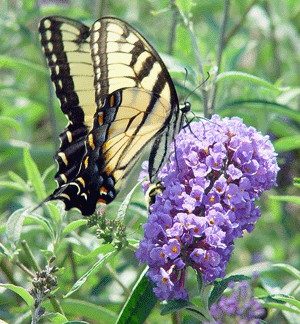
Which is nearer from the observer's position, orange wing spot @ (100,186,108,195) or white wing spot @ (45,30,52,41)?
orange wing spot @ (100,186,108,195)

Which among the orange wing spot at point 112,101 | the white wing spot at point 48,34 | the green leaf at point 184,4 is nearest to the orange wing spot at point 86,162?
the orange wing spot at point 112,101

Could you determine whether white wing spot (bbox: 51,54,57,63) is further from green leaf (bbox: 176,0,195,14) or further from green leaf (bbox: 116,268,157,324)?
green leaf (bbox: 116,268,157,324)

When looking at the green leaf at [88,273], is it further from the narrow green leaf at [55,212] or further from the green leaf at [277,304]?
the green leaf at [277,304]

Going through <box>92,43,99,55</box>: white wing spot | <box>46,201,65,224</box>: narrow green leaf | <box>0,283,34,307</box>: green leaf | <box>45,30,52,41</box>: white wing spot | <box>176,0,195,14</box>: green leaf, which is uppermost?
<box>176,0,195,14</box>: green leaf

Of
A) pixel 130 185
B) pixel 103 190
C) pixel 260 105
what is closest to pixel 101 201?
pixel 103 190

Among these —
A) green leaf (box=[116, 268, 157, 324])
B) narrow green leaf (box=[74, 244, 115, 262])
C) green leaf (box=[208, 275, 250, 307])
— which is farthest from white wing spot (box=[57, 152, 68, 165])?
green leaf (box=[208, 275, 250, 307])

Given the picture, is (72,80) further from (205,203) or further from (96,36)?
(205,203)

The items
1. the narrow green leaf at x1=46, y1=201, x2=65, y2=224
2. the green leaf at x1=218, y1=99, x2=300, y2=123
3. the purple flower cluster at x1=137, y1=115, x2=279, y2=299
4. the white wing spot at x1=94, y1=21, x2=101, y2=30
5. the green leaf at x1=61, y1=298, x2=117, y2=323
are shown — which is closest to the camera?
the purple flower cluster at x1=137, y1=115, x2=279, y2=299
